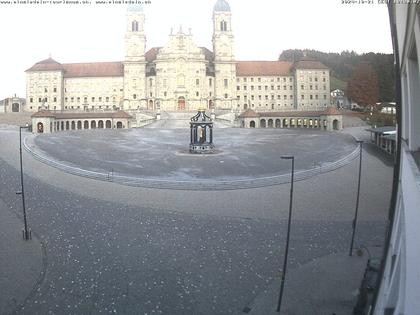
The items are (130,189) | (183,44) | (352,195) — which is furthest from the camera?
(183,44)

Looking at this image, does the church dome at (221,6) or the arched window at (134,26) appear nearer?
the arched window at (134,26)

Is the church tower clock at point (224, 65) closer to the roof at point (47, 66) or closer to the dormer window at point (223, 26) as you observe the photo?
the dormer window at point (223, 26)

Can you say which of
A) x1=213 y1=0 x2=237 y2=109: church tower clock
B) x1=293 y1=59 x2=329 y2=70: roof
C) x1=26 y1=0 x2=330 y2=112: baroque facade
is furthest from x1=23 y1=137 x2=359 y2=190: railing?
x1=293 y1=59 x2=329 y2=70: roof

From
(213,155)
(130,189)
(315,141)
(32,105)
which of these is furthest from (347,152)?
(32,105)

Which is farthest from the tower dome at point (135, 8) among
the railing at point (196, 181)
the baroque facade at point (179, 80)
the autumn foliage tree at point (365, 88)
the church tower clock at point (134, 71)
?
the railing at point (196, 181)

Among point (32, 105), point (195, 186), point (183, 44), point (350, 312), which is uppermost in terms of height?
point (183, 44)

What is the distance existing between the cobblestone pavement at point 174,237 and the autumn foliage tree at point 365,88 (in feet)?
→ 181

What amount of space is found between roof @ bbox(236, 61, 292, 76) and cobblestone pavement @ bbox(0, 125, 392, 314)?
73268 millimetres

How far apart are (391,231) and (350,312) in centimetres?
337

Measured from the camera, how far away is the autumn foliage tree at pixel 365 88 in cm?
7688

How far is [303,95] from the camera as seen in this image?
3750 inches

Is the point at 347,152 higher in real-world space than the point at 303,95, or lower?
lower

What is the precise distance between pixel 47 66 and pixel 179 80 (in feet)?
103

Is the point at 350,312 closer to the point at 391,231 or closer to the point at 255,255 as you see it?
the point at 391,231
